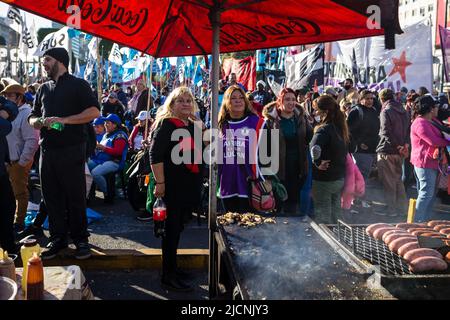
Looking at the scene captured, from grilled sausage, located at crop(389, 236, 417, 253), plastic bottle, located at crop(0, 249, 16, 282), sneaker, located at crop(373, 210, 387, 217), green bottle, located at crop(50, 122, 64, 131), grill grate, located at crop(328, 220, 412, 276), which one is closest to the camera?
plastic bottle, located at crop(0, 249, 16, 282)

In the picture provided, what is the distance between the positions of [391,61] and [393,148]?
471 centimetres

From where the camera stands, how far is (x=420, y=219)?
5922mm

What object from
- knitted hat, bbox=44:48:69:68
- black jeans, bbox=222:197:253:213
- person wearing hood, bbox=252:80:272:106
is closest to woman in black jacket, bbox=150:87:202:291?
black jeans, bbox=222:197:253:213

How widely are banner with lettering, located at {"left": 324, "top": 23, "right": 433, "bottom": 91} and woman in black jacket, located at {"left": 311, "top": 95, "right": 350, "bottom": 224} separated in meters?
6.46

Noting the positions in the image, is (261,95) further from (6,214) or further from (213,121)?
(213,121)

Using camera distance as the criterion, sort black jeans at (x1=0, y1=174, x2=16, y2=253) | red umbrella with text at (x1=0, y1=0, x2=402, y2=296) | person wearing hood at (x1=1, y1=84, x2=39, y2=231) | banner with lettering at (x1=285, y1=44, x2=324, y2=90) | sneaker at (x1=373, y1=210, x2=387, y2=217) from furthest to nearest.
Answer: banner with lettering at (x1=285, y1=44, x2=324, y2=90) < sneaker at (x1=373, y1=210, x2=387, y2=217) < person wearing hood at (x1=1, y1=84, x2=39, y2=231) < black jeans at (x1=0, y1=174, x2=16, y2=253) < red umbrella with text at (x1=0, y1=0, x2=402, y2=296)

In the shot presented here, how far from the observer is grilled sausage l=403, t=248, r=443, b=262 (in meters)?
2.54

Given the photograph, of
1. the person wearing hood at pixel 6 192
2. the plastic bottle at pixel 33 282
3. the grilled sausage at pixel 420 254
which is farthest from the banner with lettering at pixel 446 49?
the plastic bottle at pixel 33 282

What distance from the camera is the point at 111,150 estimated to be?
7535 mm

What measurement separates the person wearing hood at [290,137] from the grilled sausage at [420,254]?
2.83m

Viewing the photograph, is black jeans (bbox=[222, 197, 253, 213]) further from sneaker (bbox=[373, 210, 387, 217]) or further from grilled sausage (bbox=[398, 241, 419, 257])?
sneaker (bbox=[373, 210, 387, 217])

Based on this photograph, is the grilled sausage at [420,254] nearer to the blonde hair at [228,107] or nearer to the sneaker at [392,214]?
the blonde hair at [228,107]

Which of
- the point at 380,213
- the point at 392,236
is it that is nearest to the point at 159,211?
the point at 392,236
